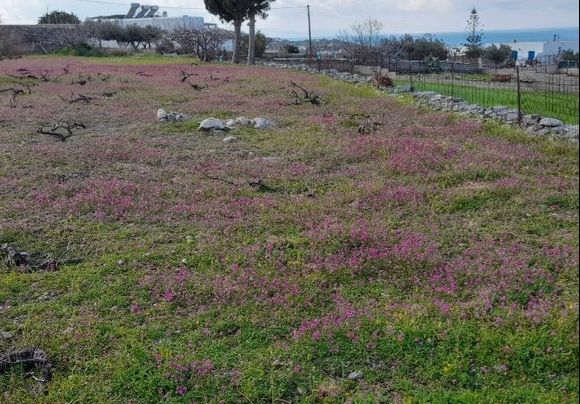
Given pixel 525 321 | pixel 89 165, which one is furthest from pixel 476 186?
pixel 89 165

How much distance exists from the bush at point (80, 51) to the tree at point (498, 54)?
31965 mm

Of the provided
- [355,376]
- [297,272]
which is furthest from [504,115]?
[355,376]

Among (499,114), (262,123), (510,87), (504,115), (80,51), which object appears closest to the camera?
(504,115)

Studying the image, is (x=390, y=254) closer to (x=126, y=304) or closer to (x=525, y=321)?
(x=525, y=321)

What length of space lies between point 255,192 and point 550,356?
15.2 feet

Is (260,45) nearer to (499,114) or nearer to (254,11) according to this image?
(254,11)

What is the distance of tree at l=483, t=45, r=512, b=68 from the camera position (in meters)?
38.1

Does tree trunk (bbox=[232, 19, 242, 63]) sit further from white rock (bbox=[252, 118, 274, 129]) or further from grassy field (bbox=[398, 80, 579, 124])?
white rock (bbox=[252, 118, 274, 129])

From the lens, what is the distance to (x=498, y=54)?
128ft

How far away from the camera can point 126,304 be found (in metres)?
4.56

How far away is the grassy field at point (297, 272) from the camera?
3.55 m

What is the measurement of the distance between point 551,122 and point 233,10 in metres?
30.0

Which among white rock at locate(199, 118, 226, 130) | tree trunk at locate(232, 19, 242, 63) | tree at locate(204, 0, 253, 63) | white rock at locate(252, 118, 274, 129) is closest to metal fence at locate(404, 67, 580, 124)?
white rock at locate(252, 118, 274, 129)

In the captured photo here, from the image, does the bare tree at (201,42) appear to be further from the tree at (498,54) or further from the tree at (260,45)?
the tree at (498,54)
